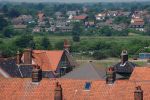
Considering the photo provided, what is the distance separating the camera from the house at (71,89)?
141ft

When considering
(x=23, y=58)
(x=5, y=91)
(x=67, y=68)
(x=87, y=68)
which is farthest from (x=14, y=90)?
(x=67, y=68)

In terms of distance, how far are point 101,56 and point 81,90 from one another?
7888 cm

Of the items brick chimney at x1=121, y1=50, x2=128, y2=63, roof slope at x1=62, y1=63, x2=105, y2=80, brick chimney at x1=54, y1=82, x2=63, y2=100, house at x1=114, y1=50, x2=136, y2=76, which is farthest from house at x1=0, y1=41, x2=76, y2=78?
brick chimney at x1=54, y1=82, x2=63, y2=100

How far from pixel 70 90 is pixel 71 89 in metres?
0.11

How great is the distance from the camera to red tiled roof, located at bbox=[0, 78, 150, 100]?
142 ft

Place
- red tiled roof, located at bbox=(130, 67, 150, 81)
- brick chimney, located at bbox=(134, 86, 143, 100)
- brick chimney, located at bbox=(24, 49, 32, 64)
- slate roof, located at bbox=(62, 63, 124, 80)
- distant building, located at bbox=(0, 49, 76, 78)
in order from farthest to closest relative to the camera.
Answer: brick chimney, located at bbox=(24, 49, 32, 64) < distant building, located at bbox=(0, 49, 76, 78) < slate roof, located at bbox=(62, 63, 124, 80) < red tiled roof, located at bbox=(130, 67, 150, 81) < brick chimney, located at bbox=(134, 86, 143, 100)

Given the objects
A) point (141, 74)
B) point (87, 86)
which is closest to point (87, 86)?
point (87, 86)

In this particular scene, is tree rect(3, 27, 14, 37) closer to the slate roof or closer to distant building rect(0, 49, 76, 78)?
distant building rect(0, 49, 76, 78)

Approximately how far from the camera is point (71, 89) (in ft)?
145

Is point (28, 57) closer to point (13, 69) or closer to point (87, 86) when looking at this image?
point (13, 69)

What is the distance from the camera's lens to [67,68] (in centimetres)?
7281

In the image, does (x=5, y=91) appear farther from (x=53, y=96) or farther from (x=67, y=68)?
(x=67, y=68)

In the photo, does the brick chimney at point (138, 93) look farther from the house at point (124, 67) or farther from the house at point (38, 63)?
the house at point (124, 67)

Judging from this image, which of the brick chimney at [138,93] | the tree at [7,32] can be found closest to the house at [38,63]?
the brick chimney at [138,93]
